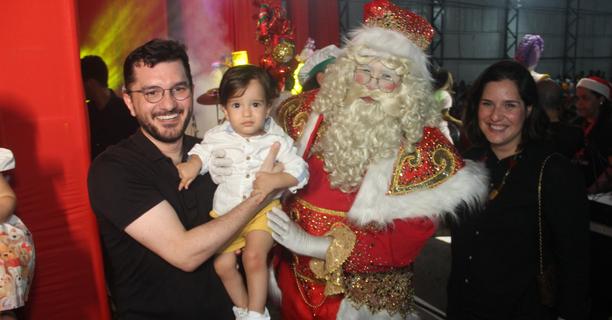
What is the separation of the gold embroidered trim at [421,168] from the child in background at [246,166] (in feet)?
1.74

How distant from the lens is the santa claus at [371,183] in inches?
88.4

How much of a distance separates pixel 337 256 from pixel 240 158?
677 millimetres

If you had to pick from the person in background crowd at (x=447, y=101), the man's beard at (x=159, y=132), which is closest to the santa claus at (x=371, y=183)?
the man's beard at (x=159, y=132)

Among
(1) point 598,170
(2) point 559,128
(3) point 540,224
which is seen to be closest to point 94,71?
(3) point 540,224

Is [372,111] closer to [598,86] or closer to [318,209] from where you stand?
[318,209]

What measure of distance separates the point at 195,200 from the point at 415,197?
1090 millimetres

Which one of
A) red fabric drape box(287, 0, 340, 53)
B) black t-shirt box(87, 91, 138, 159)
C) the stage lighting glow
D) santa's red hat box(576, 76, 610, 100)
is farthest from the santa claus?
red fabric drape box(287, 0, 340, 53)

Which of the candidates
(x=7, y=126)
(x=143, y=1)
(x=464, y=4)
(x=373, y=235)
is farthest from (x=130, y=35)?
(x=464, y=4)

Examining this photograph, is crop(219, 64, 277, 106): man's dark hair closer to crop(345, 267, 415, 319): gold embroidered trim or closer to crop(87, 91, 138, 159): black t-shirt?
crop(345, 267, 415, 319): gold embroidered trim

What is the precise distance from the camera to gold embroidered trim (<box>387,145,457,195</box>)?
91.1 inches

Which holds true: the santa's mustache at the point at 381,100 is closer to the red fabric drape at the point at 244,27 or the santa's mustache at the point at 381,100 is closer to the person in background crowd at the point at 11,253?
the person in background crowd at the point at 11,253

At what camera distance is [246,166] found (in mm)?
2096

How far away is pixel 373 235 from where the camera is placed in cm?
228

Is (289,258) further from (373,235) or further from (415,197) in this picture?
(415,197)
